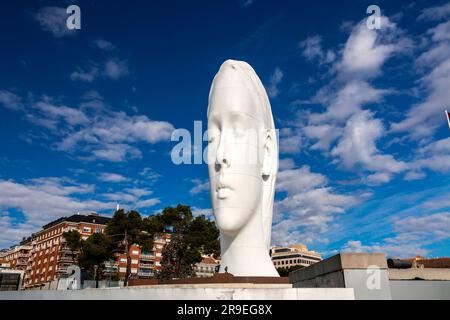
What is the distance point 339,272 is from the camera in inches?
349

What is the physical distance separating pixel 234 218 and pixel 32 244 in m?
86.2

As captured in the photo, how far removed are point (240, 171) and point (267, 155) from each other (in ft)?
6.35

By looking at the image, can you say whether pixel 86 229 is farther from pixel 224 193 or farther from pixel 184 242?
pixel 224 193

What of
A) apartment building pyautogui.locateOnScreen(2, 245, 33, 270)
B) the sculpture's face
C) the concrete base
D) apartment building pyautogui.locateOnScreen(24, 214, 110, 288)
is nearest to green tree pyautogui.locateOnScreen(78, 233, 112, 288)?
the sculpture's face

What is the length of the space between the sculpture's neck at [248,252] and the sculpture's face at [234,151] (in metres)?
0.36

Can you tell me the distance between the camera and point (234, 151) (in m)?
12.8

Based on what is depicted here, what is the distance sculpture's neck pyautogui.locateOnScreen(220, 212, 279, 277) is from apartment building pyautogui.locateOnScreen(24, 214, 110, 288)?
6267 centimetres

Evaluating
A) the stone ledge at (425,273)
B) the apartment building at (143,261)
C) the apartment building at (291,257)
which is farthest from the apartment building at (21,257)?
the stone ledge at (425,273)

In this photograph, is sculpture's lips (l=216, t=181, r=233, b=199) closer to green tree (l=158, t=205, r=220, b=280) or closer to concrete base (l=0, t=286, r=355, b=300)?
concrete base (l=0, t=286, r=355, b=300)

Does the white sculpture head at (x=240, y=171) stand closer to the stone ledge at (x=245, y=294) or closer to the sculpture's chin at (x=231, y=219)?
the sculpture's chin at (x=231, y=219)

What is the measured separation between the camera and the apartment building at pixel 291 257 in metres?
109

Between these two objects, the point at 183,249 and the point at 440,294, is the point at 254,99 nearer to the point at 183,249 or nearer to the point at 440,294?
the point at 440,294

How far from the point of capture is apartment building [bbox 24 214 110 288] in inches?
2741

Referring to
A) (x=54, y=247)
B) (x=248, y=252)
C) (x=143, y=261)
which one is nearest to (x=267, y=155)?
(x=248, y=252)
